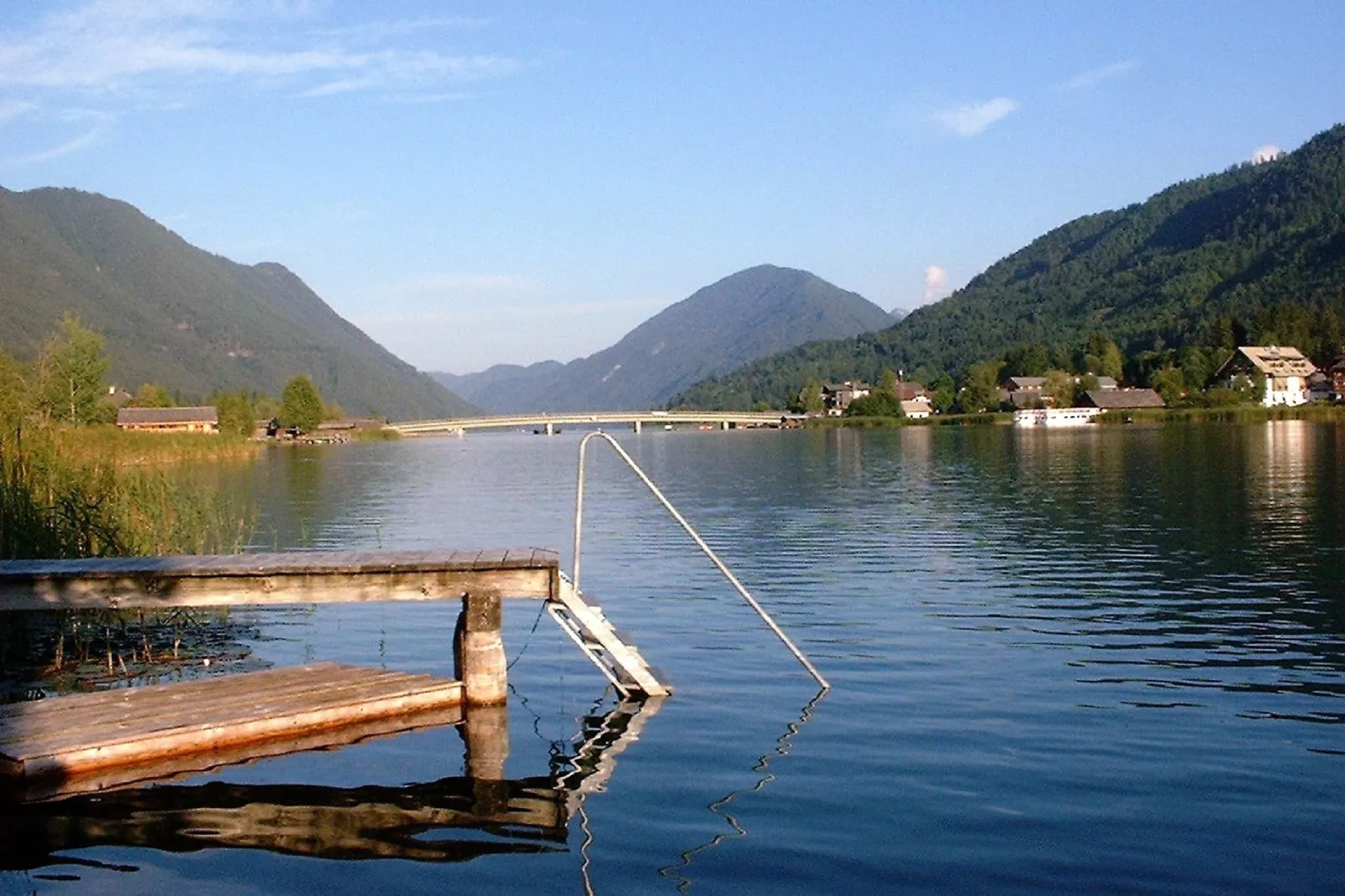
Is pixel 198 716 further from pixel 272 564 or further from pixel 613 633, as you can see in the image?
pixel 613 633

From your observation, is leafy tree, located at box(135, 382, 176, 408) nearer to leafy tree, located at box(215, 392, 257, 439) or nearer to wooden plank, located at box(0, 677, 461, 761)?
leafy tree, located at box(215, 392, 257, 439)

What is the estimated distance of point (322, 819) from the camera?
11766 mm

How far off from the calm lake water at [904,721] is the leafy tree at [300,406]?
16060 cm

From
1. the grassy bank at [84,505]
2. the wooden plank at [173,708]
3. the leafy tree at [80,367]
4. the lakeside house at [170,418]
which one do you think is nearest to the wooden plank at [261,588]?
the wooden plank at [173,708]

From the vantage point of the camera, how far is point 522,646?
20.9 m

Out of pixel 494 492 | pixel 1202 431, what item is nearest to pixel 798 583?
pixel 494 492

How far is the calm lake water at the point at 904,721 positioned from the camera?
34.3 feet

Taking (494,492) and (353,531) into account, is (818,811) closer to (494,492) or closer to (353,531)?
(353,531)

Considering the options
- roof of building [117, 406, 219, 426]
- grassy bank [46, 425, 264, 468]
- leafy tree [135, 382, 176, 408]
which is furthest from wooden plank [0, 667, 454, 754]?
leafy tree [135, 382, 176, 408]

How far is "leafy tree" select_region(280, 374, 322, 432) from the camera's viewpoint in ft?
635

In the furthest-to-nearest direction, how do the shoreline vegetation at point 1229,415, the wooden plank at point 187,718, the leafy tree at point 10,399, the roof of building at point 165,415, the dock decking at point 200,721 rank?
the roof of building at point 165,415, the shoreline vegetation at point 1229,415, the leafy tree at point 10,399, the wooden plank at point 187,718, the dock decking at point 200,721

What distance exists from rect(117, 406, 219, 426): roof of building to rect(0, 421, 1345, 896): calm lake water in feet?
500

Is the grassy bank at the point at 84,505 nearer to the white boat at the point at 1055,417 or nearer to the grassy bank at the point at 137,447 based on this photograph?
the grassy bank at the point at 137,447

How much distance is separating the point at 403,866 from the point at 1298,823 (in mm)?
7594
